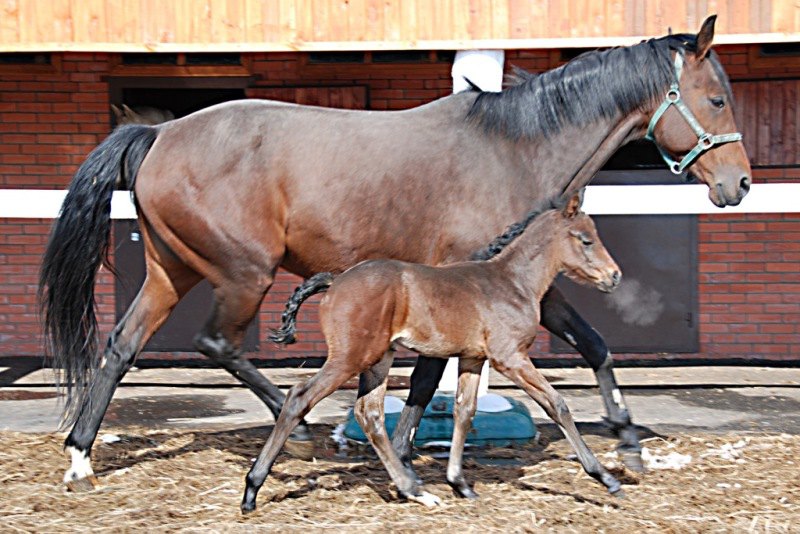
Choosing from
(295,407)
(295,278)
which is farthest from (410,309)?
(295,278)

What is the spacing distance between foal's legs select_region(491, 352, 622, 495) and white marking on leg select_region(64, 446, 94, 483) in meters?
2.12

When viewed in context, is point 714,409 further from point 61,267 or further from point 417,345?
point 61,267

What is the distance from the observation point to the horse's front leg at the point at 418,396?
5.16 metres

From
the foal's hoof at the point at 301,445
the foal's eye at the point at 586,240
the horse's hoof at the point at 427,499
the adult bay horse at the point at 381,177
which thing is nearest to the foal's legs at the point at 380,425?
the horse's hoof at the point at 427,499

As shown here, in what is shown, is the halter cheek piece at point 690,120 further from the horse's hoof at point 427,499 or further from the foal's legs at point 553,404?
the horse's hoof at point 427,499

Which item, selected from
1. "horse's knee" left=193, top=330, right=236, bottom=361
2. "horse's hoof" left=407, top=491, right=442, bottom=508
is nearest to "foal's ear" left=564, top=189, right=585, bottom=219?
"horse's hoof" left=407, top=491, right=442, bottom=508

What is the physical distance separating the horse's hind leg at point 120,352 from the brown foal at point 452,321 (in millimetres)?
1064

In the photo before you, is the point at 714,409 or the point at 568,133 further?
the point at 714,409

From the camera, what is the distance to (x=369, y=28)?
6.62 m

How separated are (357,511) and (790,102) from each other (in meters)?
5.83

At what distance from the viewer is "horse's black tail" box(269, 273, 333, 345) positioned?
4.60 m

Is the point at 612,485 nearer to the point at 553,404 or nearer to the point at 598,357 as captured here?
the point at 553,404

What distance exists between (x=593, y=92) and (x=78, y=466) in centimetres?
326

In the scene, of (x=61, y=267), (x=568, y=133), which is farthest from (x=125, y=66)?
(x=568, y=133)
